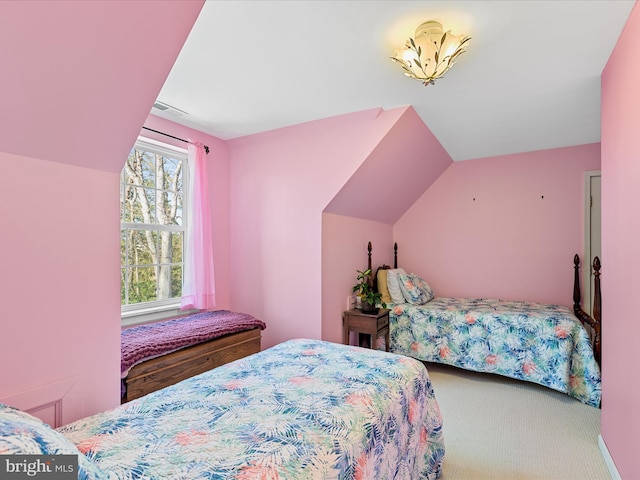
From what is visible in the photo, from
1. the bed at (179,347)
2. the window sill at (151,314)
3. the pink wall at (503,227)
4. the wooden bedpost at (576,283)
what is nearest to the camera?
the bed at (179,347)

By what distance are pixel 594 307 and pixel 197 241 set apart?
345 cm

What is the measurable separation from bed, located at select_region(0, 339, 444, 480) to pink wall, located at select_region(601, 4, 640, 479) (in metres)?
0.92

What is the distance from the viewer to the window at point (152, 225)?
9.10 feet

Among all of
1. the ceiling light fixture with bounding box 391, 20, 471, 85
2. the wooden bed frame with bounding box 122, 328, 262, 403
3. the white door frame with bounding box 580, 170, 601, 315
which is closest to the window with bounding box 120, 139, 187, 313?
the wooden bed frame with bounding box 122, 328, 262, 403

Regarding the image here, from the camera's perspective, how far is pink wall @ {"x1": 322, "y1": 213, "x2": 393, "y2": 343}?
3125 millimetres

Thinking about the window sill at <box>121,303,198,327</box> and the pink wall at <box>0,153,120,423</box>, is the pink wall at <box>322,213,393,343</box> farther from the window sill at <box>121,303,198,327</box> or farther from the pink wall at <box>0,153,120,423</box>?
the pink wall at <box>0,153,120,423</box>

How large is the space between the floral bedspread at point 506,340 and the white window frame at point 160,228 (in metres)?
2.25

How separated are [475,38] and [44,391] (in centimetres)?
251

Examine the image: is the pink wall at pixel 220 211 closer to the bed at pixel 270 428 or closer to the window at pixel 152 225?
the window at pixel 152 225

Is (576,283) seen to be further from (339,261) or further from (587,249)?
(339,261)

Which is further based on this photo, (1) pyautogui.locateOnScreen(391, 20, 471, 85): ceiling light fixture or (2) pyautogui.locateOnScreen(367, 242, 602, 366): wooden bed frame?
(2) pyautogui.locateOnScreen(367, 242, 602, 366): wooden bed frame

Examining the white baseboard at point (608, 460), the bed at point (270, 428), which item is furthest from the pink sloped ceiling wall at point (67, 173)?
the white baseboard at point (608, 460)

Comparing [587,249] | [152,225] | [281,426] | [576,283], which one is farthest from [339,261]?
[587,249]

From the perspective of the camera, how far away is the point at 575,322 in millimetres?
2848
